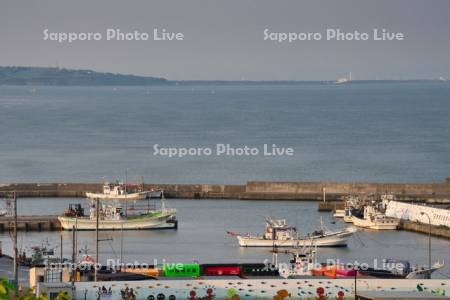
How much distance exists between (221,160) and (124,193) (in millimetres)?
18769

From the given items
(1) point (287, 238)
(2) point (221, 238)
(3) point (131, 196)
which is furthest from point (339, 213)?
(3) point (131, 196)

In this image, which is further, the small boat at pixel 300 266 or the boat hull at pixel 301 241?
the boat hull at pixel 301 241

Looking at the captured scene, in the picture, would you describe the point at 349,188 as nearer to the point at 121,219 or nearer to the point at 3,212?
the point at 121,219

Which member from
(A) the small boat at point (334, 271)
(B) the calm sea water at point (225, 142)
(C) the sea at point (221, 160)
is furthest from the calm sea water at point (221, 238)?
(B) the calm sea water at point (225, 142)

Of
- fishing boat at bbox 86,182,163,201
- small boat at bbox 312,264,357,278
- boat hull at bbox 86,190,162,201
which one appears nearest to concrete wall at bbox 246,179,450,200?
boat hull at bbox 86,190,162,201

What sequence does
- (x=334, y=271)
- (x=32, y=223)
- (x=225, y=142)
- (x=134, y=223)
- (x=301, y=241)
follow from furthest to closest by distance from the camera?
(x=225, y=142), (x=134, y=223), (x=32, y=223), (x=301, y=241), (x=334, y=271)

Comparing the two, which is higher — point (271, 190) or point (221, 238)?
point (271, 190)

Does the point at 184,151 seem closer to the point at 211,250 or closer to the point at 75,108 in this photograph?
the point at 211,250

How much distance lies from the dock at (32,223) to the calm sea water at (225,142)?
43.7ft

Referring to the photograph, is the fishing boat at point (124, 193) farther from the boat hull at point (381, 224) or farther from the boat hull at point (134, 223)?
the boat hull at point (381, 224)

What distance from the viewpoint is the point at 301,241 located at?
128 feet

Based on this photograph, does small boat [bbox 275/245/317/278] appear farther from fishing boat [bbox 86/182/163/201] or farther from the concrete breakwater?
fishing boat [bbox 86/182/163/201]

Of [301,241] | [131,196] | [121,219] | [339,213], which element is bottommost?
[301,241]

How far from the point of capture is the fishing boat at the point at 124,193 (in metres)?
50.1
